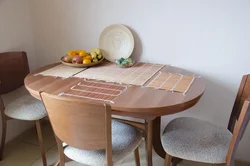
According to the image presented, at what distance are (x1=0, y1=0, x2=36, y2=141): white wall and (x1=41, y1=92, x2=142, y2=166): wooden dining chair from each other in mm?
1175

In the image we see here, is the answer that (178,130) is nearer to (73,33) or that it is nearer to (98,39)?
(98,39)

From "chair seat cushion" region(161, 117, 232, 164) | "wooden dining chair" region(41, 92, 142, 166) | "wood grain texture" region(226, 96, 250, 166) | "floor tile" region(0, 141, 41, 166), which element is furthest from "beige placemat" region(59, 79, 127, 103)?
"floor tile" region(0, 141, 41, 166)

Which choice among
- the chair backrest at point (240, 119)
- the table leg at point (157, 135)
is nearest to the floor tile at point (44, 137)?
the table leg at point (157, 135)

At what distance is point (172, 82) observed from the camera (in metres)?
1.65

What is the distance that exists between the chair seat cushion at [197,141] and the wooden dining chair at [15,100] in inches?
39.6

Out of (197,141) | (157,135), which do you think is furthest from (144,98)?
(157,135)

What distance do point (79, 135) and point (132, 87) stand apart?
482 millimetres

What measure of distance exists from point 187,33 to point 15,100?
1566 millimetres

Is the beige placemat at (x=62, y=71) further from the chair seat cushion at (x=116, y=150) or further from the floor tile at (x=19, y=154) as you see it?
the floor tile at (x=19, y=154)

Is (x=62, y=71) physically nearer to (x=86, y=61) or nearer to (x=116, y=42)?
(x=86, y=61)

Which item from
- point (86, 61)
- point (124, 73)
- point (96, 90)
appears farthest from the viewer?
point (86, 61)

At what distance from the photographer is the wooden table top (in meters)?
1.32

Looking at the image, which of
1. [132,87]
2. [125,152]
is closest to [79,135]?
[125,152]

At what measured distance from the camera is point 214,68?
189 centimetres
